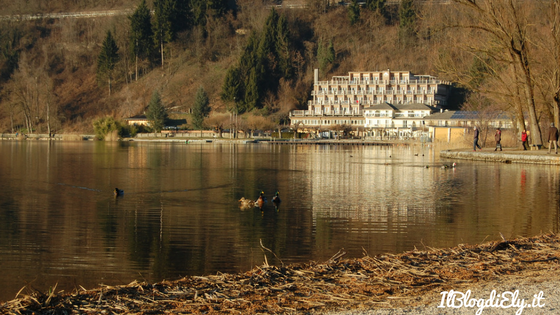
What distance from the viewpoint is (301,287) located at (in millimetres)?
6734

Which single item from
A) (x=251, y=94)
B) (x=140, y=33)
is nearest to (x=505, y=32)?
(x=251, y=94)

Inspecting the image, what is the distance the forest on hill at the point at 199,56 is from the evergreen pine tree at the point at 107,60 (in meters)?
0.25

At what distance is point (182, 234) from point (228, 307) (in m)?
7.40

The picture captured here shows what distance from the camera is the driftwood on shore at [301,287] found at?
607cm

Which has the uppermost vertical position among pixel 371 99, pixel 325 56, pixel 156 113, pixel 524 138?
pixel 325 56

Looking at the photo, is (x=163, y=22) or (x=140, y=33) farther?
(x=163, y=22)

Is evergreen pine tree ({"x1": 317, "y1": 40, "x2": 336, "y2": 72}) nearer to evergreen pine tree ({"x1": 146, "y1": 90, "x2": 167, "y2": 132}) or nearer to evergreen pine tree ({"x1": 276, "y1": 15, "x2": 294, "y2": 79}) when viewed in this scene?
evergreen pine tree ({"x1": 276, "y1": 15, "x2": 294, "y2": 79})

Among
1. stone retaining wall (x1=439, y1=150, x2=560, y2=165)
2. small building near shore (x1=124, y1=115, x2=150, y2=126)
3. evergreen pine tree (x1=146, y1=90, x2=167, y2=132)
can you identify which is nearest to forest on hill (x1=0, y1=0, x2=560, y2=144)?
evergreen pine tree (x1=146, y1=90, x2=167, y2=132)

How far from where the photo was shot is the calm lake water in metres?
10.4

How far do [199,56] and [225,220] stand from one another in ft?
442

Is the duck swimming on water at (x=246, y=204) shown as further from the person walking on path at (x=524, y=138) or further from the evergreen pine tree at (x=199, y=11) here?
the evergreen pine tree at (x=199, y=11)

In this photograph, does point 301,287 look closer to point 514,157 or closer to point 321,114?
point 514,157

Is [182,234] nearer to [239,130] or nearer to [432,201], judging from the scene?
[432,201]

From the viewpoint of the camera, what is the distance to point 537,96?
38.9 meters
